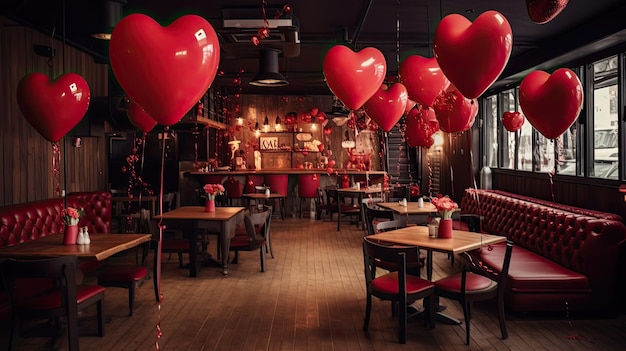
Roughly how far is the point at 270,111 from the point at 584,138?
9382mm

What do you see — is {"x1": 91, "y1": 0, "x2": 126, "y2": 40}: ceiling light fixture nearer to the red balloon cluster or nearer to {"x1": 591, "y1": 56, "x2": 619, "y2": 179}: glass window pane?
the red balloon cluster

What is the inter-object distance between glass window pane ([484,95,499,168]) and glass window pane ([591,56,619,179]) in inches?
132

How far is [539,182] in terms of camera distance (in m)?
6.98

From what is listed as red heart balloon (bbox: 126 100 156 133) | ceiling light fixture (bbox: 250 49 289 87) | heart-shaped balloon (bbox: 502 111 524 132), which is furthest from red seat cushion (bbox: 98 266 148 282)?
heart-shaped balloon (bbox: 502 111 524 132)

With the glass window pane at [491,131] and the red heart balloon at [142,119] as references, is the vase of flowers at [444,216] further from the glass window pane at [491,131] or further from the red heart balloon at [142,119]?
the glass window pane at [491,131]

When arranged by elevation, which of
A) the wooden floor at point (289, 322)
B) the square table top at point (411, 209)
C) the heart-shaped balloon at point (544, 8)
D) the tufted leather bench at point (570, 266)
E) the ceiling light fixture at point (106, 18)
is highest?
the ceiling light fixture at point (106, 18)

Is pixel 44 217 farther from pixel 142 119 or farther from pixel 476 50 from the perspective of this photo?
pixel 476 50

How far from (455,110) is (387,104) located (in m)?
0.70

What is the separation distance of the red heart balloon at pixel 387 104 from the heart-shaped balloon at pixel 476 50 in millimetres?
1182

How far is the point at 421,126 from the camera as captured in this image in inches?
199

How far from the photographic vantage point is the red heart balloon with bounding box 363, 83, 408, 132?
12.2 ft

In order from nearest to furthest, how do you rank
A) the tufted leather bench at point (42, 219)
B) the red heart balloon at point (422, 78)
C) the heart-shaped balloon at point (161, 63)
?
the heart-shaped balloon at point (161, 63)
the red heart balloon at point (422, 78)
the tufted leather bench at point (42, 219)

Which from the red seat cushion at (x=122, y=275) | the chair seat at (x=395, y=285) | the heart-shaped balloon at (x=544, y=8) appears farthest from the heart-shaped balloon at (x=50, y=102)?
the heart-shaped balloon at (x=544, y=8)

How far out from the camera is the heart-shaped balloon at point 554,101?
3299 mm
